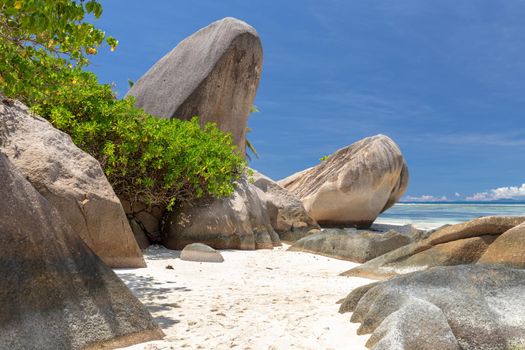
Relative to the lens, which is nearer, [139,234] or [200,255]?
[200,255]

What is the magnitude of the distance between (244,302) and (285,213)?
31.7 ft

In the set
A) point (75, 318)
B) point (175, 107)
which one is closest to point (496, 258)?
point (75, 318)

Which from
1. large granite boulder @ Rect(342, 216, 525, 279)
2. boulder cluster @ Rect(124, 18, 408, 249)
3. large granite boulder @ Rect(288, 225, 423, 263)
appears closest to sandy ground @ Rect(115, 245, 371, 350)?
large granite boulder @ Rect(342, 216, 525, 279)

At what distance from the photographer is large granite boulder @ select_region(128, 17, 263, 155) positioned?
45.5 feet

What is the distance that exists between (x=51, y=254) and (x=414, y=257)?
18.6ft

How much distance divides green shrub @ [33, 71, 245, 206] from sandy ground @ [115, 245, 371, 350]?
5.19ft

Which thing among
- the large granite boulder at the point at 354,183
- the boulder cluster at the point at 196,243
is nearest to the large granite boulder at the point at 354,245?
the boulder cluster at the point at 196,243

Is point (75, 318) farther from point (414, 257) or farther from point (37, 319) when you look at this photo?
point (414, 257)

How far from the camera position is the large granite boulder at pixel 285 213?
15.2 metres

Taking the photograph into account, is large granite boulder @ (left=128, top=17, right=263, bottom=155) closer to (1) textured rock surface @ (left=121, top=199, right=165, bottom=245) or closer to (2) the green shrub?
(2) the green shrub

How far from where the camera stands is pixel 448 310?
391 cm

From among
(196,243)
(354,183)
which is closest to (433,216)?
(354,183)

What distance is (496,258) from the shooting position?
19.3 ft

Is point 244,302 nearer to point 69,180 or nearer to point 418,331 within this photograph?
point 418,331
